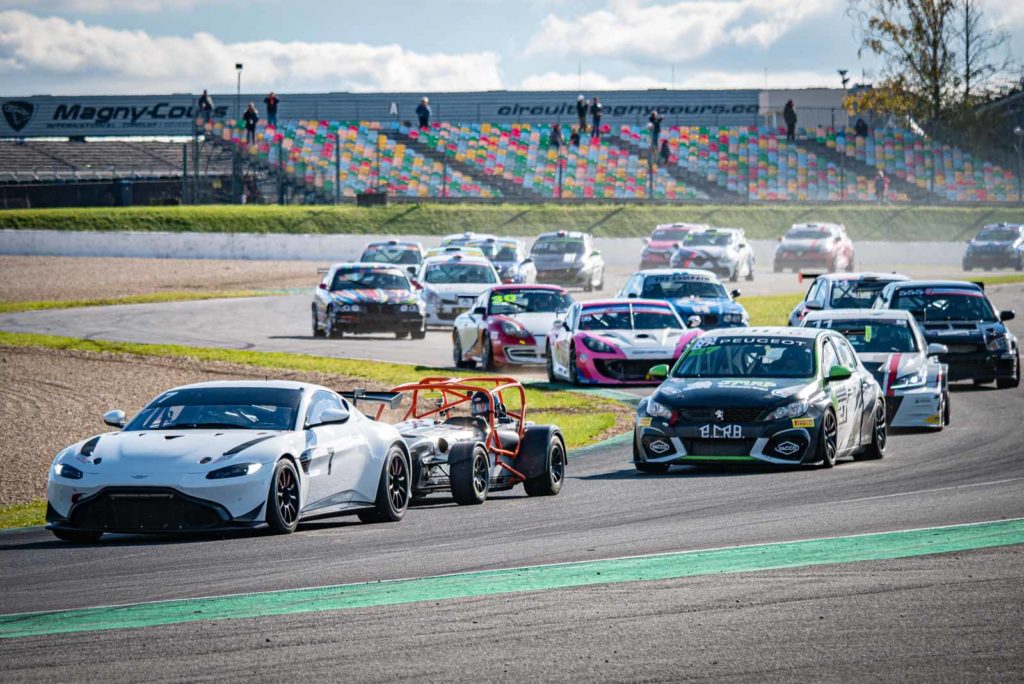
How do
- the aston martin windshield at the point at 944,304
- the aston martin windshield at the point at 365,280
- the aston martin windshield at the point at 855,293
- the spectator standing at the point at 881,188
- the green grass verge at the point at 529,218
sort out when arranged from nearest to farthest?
the aston martin windshield at the point at 944,304 → the aston martin windshield at the point at 855,293 → the aston martin windshield at the point at 365,280 → the green grass verge at the point at 529,218 → the spectator standing at the point at 881,188

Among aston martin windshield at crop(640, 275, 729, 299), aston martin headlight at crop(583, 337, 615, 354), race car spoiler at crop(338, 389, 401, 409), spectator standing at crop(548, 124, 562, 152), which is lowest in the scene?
aston martin headlight at crop(583, 337, 615, 354)

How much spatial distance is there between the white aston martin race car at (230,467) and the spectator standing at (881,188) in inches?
2117

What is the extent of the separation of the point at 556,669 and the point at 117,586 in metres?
3.24

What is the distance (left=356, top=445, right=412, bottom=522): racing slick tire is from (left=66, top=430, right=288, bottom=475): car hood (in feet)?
3.13

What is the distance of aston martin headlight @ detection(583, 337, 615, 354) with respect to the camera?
78.2 ft

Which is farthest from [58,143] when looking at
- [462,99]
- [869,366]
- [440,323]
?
[869,366]

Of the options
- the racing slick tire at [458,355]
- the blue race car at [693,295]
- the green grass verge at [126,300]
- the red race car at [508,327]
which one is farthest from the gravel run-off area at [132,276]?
the red race car at [508,327]

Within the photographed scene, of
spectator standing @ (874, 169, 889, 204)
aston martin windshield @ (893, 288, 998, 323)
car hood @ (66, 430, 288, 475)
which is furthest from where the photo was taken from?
spectator standing @ (874, 169, 889, 204)

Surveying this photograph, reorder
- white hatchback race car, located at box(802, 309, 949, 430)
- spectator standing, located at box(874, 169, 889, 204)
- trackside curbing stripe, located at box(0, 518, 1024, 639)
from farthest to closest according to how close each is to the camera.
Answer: spectator standing, located at box(874, 169, 889, 204), white hatchback race car, located at box(802, 309, 949, 430), trackside curbing stripe, located at box(0, 518, 1024, 639)

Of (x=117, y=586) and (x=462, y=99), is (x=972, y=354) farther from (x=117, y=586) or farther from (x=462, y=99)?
(x=462, y=99)

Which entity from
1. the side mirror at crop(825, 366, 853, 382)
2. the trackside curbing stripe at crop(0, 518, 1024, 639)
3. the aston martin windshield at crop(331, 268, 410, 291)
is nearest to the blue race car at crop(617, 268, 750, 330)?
the aston martin windshield at crop(331, 268, 410, 291)

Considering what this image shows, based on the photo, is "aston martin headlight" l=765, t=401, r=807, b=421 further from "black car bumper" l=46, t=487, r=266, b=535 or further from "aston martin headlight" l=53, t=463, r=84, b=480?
"aston martin headlight" l=53, t=463, r=84, b=480

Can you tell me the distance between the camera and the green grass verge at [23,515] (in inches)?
526

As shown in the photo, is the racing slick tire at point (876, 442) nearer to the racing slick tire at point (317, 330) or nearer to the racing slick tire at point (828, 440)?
the racing slick tire at point (828, 440)
